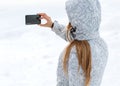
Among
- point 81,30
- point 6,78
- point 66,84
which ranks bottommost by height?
point 6,78

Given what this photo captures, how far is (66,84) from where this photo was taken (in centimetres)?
296

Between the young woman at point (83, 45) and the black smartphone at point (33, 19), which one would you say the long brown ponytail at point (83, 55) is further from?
the black smartphone at point (33, 19)

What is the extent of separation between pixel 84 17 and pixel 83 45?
18cm

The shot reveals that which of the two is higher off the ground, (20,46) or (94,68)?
(94,68)

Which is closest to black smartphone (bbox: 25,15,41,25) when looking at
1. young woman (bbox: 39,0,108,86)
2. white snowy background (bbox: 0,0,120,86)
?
Answer: young woman (bbox: 39,0,108,86)

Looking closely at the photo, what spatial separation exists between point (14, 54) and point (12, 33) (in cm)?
133

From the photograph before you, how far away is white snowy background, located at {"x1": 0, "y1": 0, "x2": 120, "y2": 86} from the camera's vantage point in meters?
5.71

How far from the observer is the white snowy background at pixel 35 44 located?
225 inches

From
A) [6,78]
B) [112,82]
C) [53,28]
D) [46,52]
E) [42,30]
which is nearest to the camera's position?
[53,28]

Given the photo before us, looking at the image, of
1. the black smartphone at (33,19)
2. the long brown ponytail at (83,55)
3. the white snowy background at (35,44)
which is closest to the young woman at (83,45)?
the long brown ponytail at (83,55)

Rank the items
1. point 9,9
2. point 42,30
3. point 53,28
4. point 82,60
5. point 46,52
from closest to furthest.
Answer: point 82,60 → point 53,28 → point 46,52 → point 42,30 → point 9,9

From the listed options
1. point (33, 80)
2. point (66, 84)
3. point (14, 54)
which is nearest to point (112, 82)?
point (33, 80)

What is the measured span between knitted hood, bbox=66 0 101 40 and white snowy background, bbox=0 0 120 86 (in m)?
2.58

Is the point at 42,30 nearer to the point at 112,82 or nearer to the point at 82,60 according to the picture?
the point at 112,82
